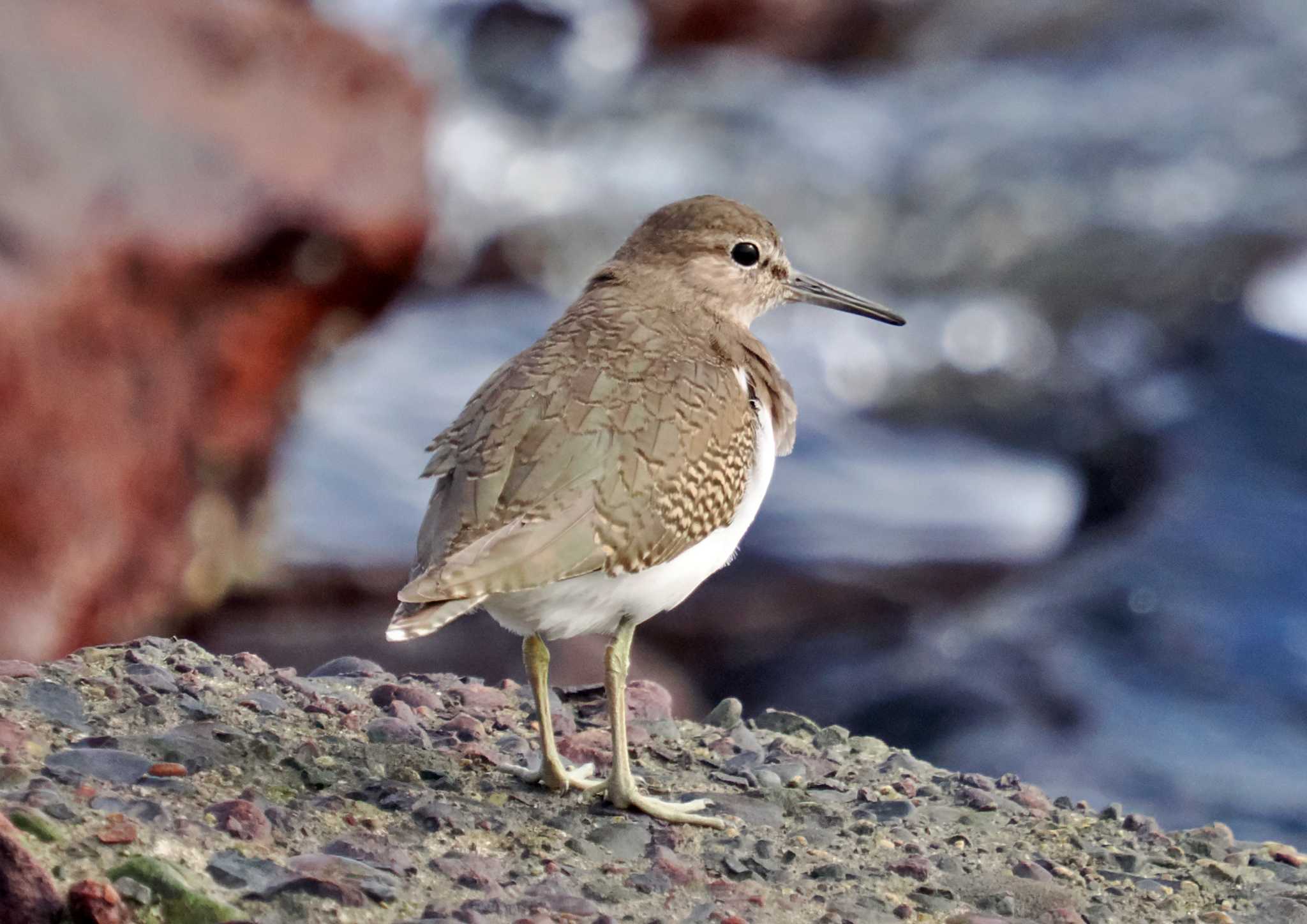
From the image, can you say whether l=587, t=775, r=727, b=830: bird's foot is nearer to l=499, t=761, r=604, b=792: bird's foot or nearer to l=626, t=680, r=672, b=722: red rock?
l=499, t=761, r=604, b=792: bird's foot

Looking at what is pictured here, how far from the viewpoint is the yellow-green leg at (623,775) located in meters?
4.55

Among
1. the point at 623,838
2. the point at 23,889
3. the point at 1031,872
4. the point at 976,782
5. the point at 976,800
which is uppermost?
the point at 976,782

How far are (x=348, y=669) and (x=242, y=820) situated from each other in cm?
166

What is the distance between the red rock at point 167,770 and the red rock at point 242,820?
0.71 ft

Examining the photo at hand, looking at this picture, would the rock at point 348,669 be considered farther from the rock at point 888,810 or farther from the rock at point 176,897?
the rock at point 176,897

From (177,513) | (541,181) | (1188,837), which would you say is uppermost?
(541,181)

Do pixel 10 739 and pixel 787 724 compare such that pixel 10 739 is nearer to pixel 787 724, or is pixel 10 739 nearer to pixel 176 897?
pixel 176 897

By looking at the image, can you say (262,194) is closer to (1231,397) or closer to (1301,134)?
(1231,397)

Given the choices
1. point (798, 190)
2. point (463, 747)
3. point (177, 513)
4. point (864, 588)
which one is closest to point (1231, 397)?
point (864, 588)

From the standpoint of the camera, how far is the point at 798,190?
17.3 m

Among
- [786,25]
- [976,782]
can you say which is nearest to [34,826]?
[976,782]

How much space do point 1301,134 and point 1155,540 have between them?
8.63 m

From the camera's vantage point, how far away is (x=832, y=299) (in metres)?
6.15

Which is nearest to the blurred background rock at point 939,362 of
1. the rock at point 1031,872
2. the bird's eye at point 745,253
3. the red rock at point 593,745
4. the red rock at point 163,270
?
the red rock at point 163,270
